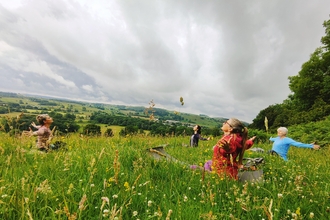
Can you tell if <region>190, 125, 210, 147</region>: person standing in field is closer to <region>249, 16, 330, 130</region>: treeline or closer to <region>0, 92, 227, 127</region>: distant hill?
<region>0, 92, 227, 127</region>: distant hill

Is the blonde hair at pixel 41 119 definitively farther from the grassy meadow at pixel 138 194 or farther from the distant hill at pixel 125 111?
the grassy meadow at pixel 138 194

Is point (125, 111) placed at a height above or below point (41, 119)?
below

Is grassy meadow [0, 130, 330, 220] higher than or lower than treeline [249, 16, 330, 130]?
lower

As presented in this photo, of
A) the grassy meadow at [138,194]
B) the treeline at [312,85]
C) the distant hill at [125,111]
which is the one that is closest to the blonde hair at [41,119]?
the distant hill at [125,111]

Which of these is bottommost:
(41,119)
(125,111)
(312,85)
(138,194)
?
(125,111)

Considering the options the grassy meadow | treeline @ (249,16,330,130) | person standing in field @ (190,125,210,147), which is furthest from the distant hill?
treeline @ (249,16,330,130)

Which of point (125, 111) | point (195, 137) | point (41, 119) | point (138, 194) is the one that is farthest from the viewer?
point (125, 111)

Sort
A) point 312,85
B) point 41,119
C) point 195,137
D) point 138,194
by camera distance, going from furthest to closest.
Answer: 1. point 312,85
2. point 195,137
3. point 41,119
4. point 138,194

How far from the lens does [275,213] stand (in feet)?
7.93

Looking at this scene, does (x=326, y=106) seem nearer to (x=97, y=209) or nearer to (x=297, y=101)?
(x=297, y=101)

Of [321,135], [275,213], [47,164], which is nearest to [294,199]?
[275,213]

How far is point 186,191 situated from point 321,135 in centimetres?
1519

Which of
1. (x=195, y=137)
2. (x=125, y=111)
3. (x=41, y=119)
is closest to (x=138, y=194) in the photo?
(x=41, y=119)

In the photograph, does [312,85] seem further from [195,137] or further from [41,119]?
[41,119]
